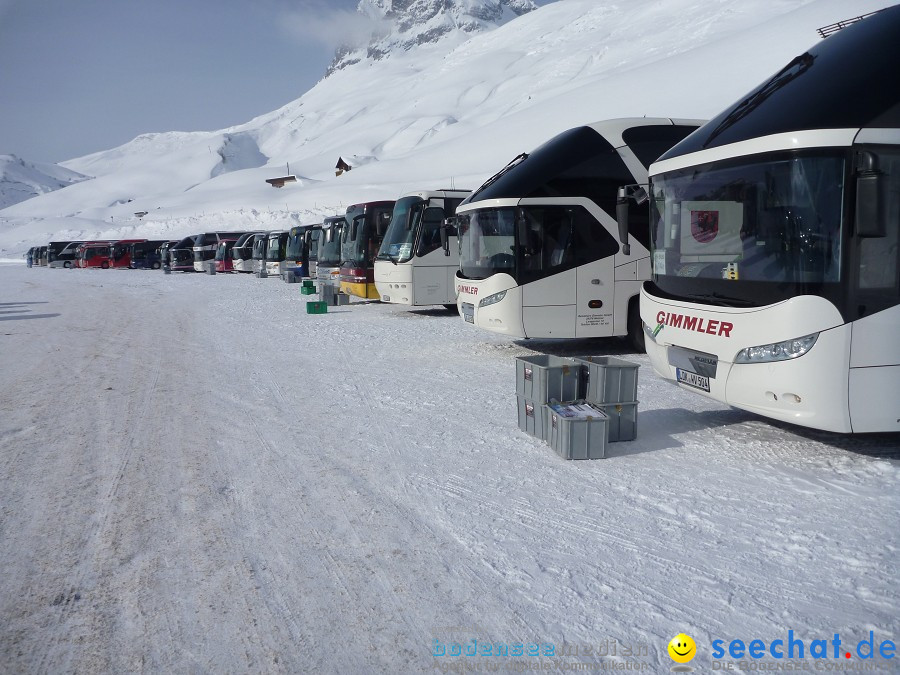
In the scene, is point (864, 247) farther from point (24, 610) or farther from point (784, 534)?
point (24, 610)

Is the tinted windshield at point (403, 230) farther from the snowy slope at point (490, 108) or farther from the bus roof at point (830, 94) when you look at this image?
the snowy slope at point (490, 108)

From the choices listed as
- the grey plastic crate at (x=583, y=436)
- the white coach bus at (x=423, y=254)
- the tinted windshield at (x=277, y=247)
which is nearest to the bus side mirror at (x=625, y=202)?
the grey plastic crate at (x=583, y=436)

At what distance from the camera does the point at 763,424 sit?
21.3ft

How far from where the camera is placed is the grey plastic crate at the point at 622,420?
18.9ft

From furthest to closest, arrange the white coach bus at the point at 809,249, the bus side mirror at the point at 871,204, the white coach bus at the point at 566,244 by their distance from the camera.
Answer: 1. the white coach bus at the point at 566,244
2. the white coach bus at the point at 809,249
3. the bus side mirror at the point at 871,204

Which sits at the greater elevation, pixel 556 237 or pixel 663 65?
pixel 663 65

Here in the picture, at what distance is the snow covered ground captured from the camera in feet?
10.3

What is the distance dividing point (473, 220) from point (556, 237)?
4.63ft

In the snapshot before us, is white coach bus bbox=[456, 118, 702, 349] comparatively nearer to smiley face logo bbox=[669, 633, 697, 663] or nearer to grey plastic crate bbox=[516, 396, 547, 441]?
grey plastic crate bbox=[516, 396, 547, 441]

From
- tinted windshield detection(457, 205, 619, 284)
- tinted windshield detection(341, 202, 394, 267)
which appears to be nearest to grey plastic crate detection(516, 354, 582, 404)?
tinted windshield detection(457, 205, 619, 284)

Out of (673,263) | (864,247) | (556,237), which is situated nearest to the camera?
(864,247)

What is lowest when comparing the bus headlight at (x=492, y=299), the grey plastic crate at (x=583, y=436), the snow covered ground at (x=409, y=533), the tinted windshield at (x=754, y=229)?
the snow covered ground at (x=409, y=533)

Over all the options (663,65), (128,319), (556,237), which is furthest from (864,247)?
(663,65)

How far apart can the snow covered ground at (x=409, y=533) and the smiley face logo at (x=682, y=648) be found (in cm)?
4
